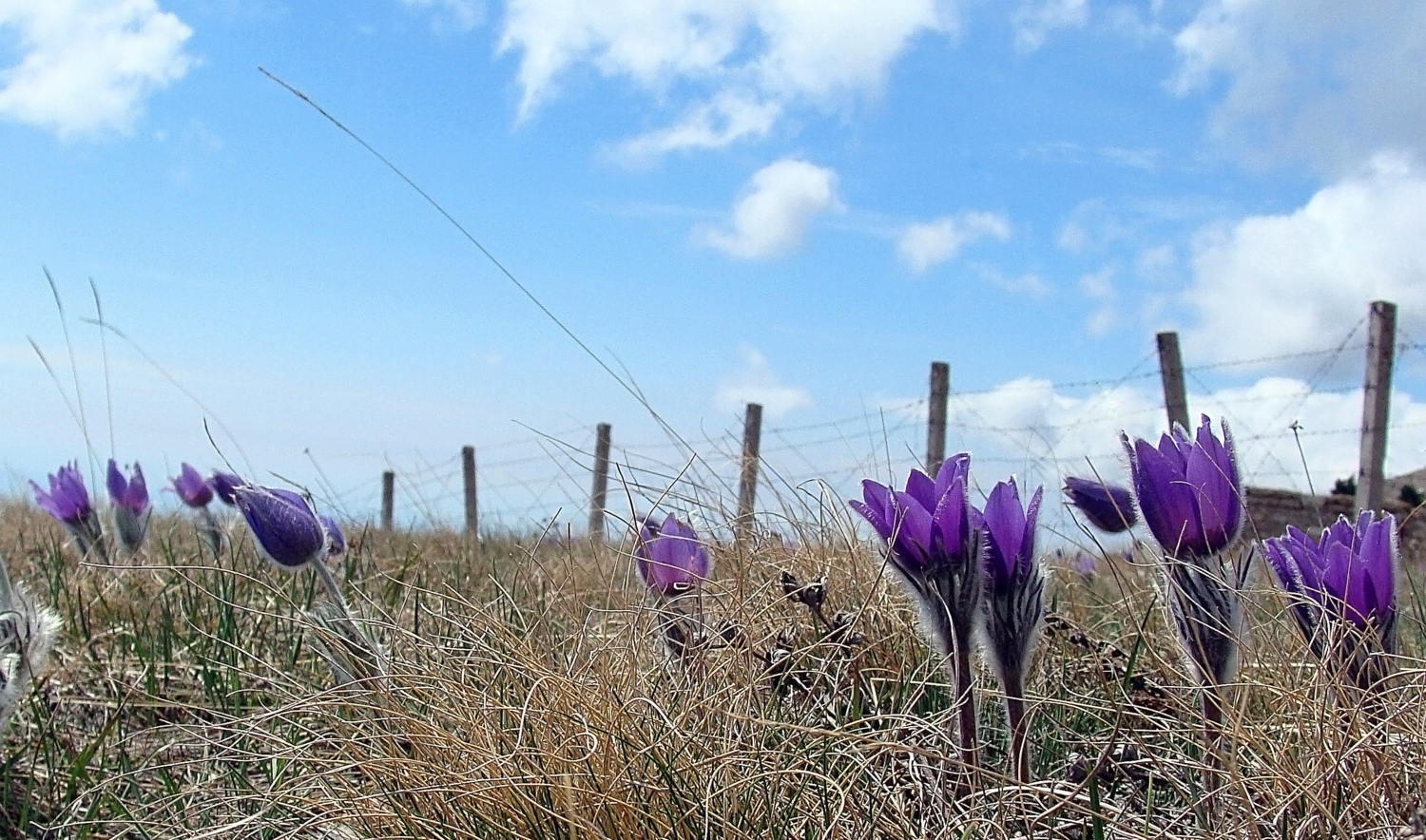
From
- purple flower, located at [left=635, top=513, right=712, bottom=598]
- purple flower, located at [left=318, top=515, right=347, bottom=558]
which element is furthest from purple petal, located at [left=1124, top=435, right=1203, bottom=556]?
purple flower, located at [left=318, top=515, right=347, bottom=558]

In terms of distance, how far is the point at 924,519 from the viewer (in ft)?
4.80

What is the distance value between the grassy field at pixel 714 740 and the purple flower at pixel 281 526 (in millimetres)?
124

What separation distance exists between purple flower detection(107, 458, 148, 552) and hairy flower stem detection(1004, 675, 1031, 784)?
2806 millimetres

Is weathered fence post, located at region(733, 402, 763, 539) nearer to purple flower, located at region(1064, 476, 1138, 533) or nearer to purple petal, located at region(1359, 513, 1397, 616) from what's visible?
purple flower, located at region(1064, 476, 1138, 533)

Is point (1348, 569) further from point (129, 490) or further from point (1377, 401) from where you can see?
point (1377, 401)

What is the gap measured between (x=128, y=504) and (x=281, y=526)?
174cm

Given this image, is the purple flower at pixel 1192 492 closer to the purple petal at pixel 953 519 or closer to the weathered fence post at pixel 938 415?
the purple petal at pixel 953 519

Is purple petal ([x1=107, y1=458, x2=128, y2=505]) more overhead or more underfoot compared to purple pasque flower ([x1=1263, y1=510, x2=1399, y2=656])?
more overhead

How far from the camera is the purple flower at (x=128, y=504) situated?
353cm

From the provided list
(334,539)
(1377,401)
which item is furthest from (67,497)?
(1377,401)

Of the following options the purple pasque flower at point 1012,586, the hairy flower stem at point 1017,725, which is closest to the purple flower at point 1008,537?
the purple pasque flower at point 1012,586

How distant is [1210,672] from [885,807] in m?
0.43

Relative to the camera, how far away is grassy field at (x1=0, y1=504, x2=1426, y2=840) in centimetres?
149

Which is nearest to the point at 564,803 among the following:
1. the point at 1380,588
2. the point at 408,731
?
the point at 408,731
